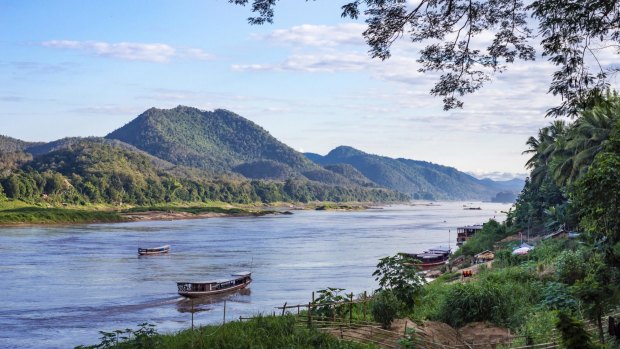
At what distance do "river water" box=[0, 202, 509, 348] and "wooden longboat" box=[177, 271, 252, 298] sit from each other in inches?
29.6

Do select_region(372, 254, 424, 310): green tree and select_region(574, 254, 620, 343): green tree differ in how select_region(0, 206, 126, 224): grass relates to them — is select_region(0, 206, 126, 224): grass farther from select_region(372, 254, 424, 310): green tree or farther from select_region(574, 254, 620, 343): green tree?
select_region(574, 254, 620, 343): green tree

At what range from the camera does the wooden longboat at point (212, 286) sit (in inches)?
1768

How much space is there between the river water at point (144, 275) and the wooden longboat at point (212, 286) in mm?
751

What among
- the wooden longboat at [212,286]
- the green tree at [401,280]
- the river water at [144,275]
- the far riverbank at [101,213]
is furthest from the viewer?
the far riverbank at [101,213]

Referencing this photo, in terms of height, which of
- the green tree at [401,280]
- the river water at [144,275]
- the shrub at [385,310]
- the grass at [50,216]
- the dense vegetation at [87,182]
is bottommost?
the river water at [144,275]

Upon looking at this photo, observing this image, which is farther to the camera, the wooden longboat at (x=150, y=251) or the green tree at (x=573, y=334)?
the wooden longboat at (x=150, y=251)

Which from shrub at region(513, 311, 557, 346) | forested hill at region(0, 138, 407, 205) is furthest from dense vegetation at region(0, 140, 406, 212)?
shrub at region(513, 311, 557, 346)

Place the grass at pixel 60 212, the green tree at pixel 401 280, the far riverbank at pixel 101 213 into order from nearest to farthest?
the green tree at pixel 401 280
the grass at pixel 60 212
the far riverbank at pixel 101 213

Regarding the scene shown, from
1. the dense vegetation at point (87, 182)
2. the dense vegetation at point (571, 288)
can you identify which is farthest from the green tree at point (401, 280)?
the dense vegetation at point (87, 182)

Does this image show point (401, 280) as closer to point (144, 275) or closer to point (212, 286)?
point (212, 286)

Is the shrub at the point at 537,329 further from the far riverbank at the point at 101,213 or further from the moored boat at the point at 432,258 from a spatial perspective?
the far riverbank at the point at 101,213

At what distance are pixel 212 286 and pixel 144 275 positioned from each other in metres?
11.7

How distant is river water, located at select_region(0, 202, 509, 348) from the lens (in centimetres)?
3678

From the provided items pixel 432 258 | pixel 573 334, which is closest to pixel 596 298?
pixel 573 334
